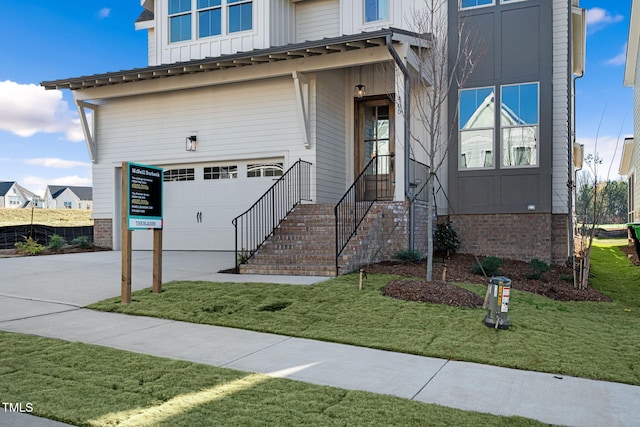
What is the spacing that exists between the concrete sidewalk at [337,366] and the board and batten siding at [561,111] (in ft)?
27.8

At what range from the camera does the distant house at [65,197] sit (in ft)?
236

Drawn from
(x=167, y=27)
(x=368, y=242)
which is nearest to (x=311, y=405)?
(x=368, y=242)

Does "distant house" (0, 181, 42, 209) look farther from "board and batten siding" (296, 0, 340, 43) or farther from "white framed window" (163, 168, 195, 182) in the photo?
"board and batten siding" (296, 0, 340, 43)

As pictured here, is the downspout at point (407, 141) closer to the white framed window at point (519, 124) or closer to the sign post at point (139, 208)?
the white framed window at point (519, 124)

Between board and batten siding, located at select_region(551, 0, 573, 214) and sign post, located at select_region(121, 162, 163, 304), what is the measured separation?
900 cm

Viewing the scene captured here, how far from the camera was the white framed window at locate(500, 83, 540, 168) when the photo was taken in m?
11.6

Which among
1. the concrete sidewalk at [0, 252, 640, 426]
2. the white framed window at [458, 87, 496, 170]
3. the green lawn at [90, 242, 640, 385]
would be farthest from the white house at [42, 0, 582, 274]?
the concrete sidewalk at [0, 252, 640, 426]

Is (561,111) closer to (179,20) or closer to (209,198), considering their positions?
(209,198)

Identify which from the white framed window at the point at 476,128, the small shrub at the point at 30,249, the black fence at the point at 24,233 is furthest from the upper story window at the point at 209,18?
the black fence at the point at 24,233

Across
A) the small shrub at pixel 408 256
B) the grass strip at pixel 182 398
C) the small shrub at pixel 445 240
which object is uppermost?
the small shrub at pixel 445 240

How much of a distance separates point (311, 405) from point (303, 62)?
9.35 meters

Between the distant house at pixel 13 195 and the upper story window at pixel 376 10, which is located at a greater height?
the upper story window at pixel 376 10

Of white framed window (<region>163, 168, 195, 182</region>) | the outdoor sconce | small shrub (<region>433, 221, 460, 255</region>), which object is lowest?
small shrub (<region>433, 221, 460, 255</region>)

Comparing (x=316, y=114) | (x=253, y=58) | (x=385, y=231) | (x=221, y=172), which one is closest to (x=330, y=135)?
(x=316, y=114)
